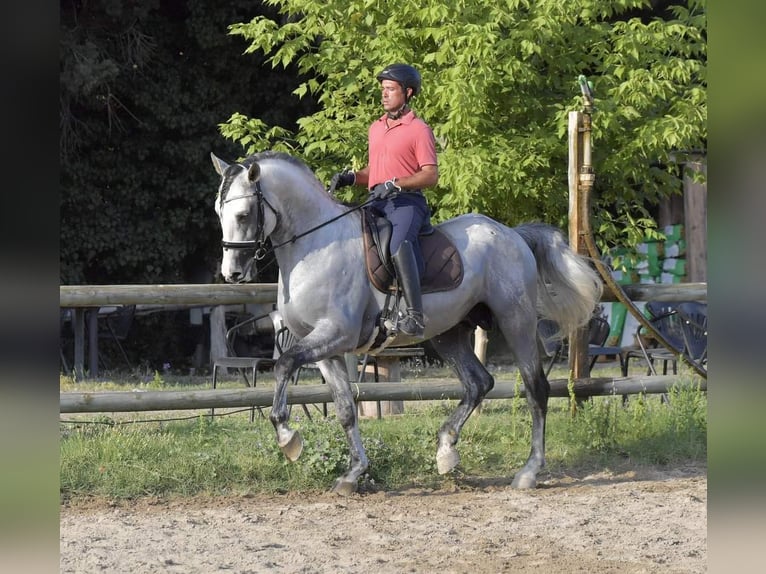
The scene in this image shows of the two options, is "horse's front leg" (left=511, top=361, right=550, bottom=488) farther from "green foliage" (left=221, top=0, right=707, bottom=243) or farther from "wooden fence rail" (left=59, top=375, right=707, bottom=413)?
"green foliage" (left=221, top=0, right=707, bottom=243)

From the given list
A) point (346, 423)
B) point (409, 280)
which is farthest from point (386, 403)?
point (409, 280)

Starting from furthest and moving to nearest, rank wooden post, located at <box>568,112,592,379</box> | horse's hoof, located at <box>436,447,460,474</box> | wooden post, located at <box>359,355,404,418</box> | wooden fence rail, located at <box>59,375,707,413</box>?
wooden post, located at <box>359,355,404,418</box>
wooden post, located at <box>568,112,592,379</box>
wooden fence rail, located at <box>59,375,707,413</box>
horse's hoof, located at <box>436,447,460,474</box>

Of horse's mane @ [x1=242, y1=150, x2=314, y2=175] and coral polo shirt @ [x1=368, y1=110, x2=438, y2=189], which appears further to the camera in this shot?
coral polo shirt @ [x1=368, y1=110, x2=438, y2=189]

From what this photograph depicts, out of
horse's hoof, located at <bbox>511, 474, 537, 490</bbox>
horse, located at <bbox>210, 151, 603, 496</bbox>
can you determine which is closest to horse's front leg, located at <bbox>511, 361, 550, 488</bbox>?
horse, located at <bbox>210, 151, 603, 496</bbox>

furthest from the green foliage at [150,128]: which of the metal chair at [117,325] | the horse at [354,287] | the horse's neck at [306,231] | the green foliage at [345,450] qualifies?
the horse's neck at [306,231]

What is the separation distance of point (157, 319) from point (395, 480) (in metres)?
10.4

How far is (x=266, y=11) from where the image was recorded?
52.4 ft

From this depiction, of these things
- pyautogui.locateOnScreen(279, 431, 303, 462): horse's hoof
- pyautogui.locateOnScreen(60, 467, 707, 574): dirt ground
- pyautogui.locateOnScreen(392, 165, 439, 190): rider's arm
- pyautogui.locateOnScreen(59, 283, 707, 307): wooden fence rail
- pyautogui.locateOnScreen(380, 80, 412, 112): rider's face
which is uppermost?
pyautogui.locateOnScreen(380, 80, 412, 112): rider's face

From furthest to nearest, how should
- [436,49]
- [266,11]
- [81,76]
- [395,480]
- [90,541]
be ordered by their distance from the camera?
[266,11], [81,76], [436,49], [395,480], [90,541]

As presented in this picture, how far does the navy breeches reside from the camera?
20.7ft

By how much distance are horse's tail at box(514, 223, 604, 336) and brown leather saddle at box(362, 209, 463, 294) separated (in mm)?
930
